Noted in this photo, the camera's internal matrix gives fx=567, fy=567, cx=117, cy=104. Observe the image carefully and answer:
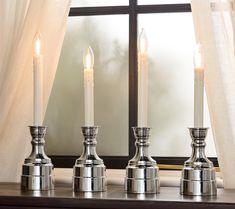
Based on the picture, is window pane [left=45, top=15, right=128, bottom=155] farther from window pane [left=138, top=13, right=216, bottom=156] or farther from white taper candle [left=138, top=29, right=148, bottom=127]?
white taper candle [left=138, top=29, right=148, bottom=127]

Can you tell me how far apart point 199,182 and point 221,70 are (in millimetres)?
285

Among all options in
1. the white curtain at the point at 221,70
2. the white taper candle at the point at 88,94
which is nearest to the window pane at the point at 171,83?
the white curtain at the point at 221,70

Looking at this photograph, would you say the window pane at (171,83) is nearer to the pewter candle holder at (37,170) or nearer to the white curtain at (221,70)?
the white curtain at (221,70)

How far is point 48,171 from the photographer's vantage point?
4.33 feet

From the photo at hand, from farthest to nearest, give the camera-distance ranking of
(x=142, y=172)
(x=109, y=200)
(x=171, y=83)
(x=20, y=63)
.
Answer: (x=171, y=83)
(x=20, y=63)
(x=142, y=172)
(x=109, y=200)

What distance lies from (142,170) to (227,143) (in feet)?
0.74

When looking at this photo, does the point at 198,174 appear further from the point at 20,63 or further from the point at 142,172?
the point at 20,63

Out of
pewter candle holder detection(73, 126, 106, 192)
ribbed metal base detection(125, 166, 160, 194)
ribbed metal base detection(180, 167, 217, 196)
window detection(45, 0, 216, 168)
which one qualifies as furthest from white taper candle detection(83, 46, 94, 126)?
window detection(45, 0, 216, 168)

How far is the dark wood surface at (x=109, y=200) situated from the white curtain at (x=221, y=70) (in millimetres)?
118

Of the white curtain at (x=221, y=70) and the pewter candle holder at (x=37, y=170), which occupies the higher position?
the white curtain at (x=221, y=70)

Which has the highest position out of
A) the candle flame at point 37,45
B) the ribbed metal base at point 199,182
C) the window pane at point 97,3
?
the window pane at point 97,3

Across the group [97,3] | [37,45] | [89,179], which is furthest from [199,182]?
[97,3]

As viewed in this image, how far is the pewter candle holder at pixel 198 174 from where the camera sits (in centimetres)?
122

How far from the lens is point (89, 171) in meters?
1.28
